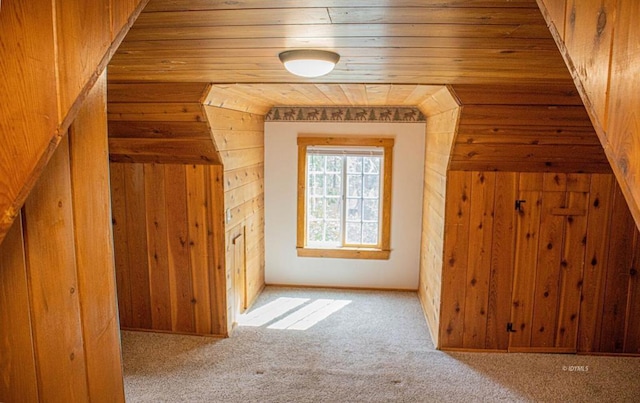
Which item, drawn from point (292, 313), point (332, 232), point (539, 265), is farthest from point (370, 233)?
point (539, 265)

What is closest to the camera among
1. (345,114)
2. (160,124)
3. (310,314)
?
(160,124)

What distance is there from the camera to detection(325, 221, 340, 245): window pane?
496cm

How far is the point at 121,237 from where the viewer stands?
3756 millimetres

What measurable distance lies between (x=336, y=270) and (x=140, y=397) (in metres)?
2.59

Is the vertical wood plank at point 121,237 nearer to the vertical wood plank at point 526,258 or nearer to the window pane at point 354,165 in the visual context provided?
the window pane at point 354,165

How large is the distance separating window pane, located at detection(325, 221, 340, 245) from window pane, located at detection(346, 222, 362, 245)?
4.7 inches

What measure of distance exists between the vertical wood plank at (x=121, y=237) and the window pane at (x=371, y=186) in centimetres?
253

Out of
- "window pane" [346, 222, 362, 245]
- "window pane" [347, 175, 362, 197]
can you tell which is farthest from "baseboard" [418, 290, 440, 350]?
"window pane" [347, 175, 362, 197]

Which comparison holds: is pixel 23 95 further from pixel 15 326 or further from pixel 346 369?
pixel 346 369

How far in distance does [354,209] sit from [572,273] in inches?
89.6

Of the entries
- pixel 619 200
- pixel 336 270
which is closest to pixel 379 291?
pixel 336 270

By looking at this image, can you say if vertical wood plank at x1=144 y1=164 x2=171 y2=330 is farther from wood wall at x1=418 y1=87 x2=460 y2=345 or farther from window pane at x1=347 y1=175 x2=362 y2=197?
wood wall at x1=418 y1=87 x2=460 y2=345

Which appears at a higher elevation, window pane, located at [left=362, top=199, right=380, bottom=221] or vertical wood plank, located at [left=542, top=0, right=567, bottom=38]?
vertical wood plank, located at [left=542, top=0, right=567, bottom=38]

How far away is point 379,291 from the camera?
487 centimetres
